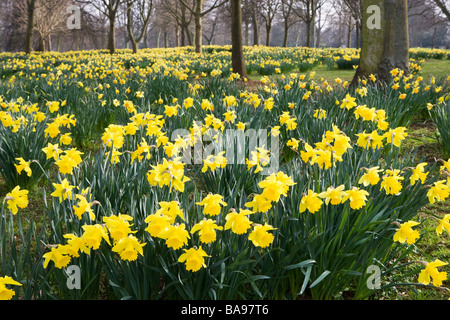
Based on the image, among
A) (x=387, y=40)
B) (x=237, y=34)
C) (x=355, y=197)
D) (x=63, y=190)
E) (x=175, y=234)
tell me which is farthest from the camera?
(x=237, y=34)

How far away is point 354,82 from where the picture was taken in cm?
602

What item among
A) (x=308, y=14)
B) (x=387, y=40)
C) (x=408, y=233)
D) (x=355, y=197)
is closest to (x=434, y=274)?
(x=408, y=233)

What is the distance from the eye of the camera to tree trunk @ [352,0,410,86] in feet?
19.1

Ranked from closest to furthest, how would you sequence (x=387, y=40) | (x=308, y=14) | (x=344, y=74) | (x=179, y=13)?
(x=387, y=40) < (x=344, y=74) < (x=308, y=14) < (x=179, y=13)

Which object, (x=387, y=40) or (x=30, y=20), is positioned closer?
(x=387, y=40)

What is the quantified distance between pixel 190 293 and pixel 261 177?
2.96ft

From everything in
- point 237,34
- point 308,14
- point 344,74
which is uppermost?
point 308,14

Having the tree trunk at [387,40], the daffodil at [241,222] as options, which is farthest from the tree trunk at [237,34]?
the daffodil at [241,222]

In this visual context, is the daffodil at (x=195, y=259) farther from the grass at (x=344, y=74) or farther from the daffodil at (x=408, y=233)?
the grass at (x=344, y=74)

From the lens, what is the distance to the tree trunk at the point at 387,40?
5.83 meters

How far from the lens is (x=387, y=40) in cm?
590

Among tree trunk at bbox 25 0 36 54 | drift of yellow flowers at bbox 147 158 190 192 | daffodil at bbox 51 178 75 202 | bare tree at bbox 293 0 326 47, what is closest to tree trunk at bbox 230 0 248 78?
drift of yellow flowers at bbox 147 158 190 192

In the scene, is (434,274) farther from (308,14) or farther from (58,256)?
(308,14)
